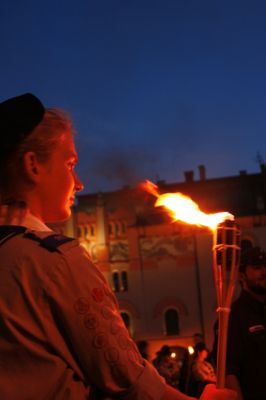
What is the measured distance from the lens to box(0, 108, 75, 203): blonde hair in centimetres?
153

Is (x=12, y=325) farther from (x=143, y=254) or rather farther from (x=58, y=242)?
(x=143, y=254)

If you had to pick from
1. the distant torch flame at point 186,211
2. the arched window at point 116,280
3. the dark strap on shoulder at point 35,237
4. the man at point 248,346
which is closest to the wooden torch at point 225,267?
the distant torch flame at point 186,211

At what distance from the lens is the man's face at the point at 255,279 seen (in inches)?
170

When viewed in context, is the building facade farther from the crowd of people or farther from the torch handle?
the torch handle

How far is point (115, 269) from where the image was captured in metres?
33.3

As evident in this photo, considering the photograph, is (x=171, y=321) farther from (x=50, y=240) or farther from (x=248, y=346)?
(x=50, y=240)

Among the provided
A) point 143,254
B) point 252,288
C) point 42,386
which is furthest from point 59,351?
point 143,254

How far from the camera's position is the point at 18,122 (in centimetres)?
152

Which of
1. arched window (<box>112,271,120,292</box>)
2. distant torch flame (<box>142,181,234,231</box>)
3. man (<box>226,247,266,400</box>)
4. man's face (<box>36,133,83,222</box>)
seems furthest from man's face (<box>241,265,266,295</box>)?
arched window (<box>112,271,120,292</box>)

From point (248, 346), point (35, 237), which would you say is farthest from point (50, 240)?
point (248, 346)

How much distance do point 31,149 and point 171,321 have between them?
30.3 m

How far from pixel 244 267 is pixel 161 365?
5821mm

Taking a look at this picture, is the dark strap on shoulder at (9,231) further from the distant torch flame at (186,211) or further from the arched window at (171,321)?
the arched window at (171,321)

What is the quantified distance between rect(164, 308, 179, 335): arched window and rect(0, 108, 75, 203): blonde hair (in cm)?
3003
